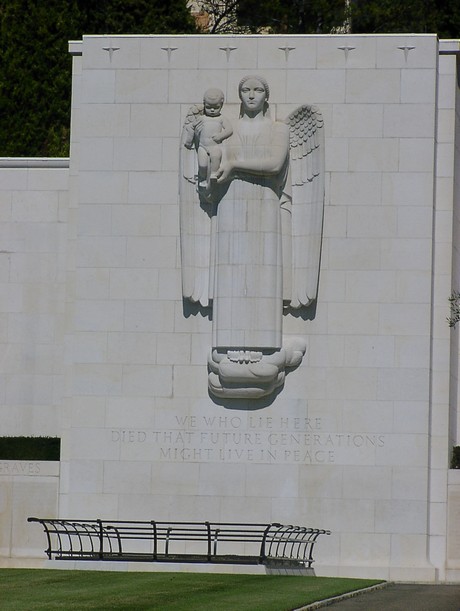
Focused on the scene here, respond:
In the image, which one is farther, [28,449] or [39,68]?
[39,68]

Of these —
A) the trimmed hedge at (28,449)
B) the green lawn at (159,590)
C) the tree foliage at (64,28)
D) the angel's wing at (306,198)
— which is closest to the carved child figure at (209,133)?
the angel's wing at (306,198)

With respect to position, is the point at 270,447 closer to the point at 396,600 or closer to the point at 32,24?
the point at 396,600

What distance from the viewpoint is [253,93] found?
3244 centimetres

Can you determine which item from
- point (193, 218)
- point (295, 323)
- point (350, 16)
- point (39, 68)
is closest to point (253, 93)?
point (193, 218)

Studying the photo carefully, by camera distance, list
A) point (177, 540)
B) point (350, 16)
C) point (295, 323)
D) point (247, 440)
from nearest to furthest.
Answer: point (177, 540)
point (247, 440)
point (295, 323)
point (350, 16)

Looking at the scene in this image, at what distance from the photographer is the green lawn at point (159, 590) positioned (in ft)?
74.5

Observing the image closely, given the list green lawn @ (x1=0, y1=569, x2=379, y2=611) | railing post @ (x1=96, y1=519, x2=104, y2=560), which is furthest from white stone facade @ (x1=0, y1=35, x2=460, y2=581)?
green lawn @ (x1=0, y1=569, x2=379, y2=611)

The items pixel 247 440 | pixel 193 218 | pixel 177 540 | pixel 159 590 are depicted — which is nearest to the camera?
pixel 159 590

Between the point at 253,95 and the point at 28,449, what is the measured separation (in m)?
8.24

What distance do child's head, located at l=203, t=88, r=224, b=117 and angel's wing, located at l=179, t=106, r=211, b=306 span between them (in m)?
0.27

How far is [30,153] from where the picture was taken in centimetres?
5078

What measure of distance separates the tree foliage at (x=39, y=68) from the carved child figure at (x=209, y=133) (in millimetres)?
17805

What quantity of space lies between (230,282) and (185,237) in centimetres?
127

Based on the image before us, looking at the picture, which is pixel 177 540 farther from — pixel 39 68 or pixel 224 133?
pixel 39 68
